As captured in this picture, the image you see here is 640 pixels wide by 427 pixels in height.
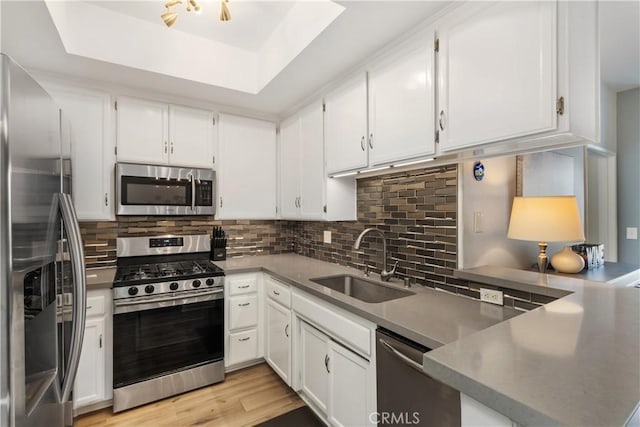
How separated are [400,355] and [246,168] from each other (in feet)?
7.34

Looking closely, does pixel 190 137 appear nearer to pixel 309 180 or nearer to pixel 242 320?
pixel 309 180

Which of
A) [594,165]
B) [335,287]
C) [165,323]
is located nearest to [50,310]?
[165,323]

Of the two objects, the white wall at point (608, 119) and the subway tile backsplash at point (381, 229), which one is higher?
the white wall at point (608, 119)

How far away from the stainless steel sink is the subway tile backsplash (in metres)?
0.17

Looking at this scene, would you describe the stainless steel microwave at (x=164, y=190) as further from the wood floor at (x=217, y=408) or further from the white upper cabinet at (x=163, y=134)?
the wood floor at (x=217, y=408)

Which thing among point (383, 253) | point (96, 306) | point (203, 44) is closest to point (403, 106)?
point (383, 253)

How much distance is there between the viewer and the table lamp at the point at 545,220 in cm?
186

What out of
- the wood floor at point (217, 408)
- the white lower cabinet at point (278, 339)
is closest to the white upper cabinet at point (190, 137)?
the white lower cabinet at point (278, 339)

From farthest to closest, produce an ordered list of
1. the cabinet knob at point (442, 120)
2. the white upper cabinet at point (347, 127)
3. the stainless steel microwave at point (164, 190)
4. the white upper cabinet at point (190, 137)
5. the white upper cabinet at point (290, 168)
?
the white upper cabinet at point (290, 168) < the white upper cabinet at point (190, 137) < the stainless steel microwave at point (164, 190) < the white upper cabinet at point (347, 127) < the cabinet knob at point (442, 120)

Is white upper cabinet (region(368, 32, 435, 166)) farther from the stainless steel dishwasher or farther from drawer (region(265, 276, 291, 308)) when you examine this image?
drawer (region(265, 276, 291, 308))

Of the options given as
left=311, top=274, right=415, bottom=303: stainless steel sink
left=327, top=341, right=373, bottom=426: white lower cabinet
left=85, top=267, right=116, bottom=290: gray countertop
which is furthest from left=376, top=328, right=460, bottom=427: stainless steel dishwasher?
left=85, top=267, right=116, bottom=290: gray countertop

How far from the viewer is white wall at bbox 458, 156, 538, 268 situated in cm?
172

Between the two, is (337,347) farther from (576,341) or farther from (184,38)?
(184,38)

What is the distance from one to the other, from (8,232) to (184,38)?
6.16 feet
